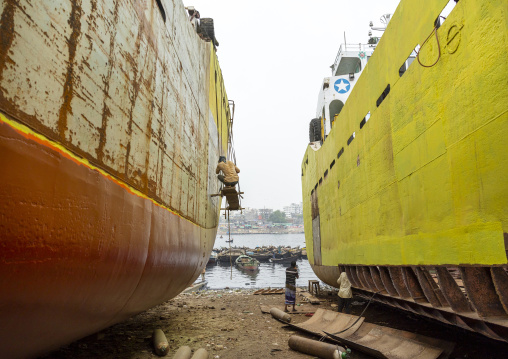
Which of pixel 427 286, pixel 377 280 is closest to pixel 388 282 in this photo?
pixel 377 280

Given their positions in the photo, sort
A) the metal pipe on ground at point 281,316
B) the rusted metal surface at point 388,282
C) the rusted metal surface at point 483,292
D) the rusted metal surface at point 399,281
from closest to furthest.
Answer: the rusted metal surface at point 483,292 < the rusted metal surface at point 399,281 < the rusted metal surface at point 388,282 < the metal pipe on ground at point 281,316


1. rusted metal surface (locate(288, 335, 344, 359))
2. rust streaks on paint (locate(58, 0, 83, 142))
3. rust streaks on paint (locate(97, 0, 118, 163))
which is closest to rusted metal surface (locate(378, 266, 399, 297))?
rusted metal surface (locate(288, 335, 344, 359))

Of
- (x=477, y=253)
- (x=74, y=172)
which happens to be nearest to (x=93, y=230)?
(x=74, y=172)

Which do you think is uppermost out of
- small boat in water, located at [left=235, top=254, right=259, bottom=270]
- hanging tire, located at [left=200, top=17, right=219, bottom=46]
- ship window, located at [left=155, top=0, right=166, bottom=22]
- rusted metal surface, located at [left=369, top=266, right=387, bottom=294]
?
hanging tire, located at [left=200, top=17, right=219, bottom=46]

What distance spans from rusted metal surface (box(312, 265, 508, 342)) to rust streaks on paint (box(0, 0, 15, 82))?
4296 mm

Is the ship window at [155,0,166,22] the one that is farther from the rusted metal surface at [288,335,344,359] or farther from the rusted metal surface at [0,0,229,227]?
the rusted metal surface at [288,335,344,359]

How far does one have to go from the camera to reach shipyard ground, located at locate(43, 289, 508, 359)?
496 centimetres

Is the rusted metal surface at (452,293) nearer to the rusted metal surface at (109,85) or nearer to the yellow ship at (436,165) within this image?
the yellow ship at (436,165)

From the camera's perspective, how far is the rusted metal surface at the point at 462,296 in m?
3.13

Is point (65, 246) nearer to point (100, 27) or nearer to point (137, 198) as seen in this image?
point (137, 198)

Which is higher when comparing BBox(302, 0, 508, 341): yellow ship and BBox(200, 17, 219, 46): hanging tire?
BBox(200, 17, 219, 46): hanging tire

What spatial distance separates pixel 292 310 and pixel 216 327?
276 centimetres

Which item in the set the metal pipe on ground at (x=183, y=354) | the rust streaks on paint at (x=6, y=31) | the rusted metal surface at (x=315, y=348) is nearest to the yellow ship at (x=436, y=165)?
the rusted metal surface at (x=315, y=348)

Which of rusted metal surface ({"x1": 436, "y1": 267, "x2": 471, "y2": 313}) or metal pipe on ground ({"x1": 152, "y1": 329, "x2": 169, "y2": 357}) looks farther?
metal pipe on ground ({"x1": 152, "y1": 329, "x2": 169, "y2": 357})
